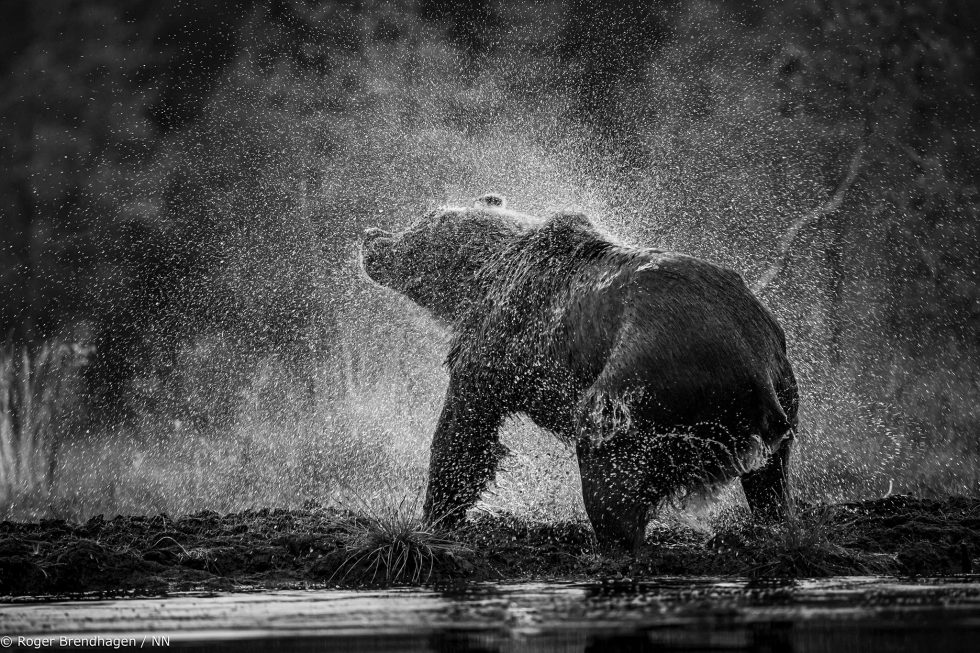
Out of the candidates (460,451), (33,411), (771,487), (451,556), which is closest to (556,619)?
(451,556)

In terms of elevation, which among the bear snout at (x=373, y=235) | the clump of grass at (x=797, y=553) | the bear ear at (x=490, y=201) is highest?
the bear ear at (x=490, y=201)

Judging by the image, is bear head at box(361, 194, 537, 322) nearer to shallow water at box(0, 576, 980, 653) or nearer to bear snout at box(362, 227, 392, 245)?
bear snout at box(362, 227, 392, 245)

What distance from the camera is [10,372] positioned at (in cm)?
1170

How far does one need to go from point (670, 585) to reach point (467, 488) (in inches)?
102

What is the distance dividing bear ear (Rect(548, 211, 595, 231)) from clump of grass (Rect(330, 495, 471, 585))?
2052 mm

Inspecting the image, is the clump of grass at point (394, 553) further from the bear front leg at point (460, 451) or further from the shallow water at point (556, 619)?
the bear front leg at point (460, 451)

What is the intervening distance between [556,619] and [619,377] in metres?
2.18

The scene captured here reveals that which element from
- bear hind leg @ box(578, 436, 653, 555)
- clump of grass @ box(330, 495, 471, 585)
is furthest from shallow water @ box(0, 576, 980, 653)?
bear hind leg @ box(578, 436, 653, 555)

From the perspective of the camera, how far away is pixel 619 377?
15.6ft

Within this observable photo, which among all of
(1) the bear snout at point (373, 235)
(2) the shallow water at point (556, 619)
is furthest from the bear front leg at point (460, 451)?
(2) the shallow water at point (556, 619)

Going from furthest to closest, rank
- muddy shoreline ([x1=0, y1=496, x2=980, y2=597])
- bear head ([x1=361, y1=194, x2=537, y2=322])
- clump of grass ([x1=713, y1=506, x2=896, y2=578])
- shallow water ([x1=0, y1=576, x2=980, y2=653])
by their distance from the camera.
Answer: bear head ([x1=361, y1=194, x2=537, y2=322]) → clump of grass ([x1=713, y1=506, x2=896, y2=578]) → muddy shoreline ([x1=0, y1=496, x2=980, y2=597]) → shallow water ([x1=0, y1=576, x2=980, y2=653])

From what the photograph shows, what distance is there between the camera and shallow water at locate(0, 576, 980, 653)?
2.38 m

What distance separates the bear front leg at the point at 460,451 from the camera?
19.9ft

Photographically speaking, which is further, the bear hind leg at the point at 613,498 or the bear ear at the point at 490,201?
the bear ear at the point at 490,201
